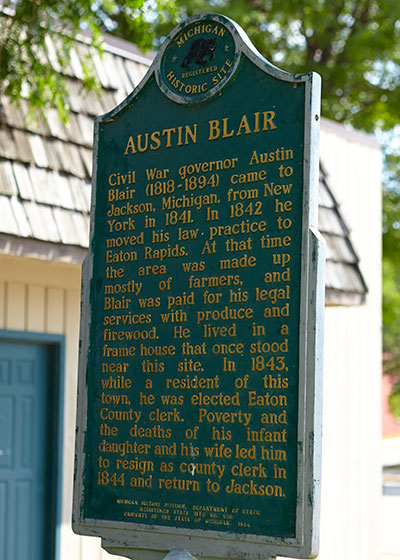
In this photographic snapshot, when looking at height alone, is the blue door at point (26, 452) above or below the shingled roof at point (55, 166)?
below

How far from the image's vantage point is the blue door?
24.8ft

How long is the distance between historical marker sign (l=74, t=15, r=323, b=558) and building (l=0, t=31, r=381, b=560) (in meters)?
1.95

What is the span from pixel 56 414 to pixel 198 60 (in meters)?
4.16

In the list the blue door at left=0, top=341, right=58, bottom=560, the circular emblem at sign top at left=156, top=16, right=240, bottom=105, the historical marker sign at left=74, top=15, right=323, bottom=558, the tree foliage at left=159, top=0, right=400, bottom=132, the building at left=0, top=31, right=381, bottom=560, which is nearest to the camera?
the historical marker sign at left=74, top=15, right=323, bottom=558

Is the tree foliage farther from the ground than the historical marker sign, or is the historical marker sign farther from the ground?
the tree foliage

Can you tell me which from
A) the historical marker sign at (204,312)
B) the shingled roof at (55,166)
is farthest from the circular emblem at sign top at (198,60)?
the shingled roof at (55,166)

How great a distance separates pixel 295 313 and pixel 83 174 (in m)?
3.52

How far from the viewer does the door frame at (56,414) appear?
25.0 ft

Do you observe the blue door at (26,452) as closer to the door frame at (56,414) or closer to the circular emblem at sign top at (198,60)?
the door frame at (56,414)

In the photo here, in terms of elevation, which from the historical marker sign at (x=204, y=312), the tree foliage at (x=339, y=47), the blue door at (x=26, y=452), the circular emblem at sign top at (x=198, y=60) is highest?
the tree foliage at (x=339, y=47)

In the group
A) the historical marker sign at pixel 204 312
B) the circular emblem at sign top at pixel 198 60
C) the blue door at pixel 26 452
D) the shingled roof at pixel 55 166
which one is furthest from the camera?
the blue door at pixel 26 452

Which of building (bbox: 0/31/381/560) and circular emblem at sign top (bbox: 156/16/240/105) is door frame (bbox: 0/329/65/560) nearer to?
building (bbox: 0/31/381/560)

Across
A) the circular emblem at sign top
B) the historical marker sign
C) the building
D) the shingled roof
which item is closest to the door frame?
the building

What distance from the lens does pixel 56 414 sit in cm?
784
